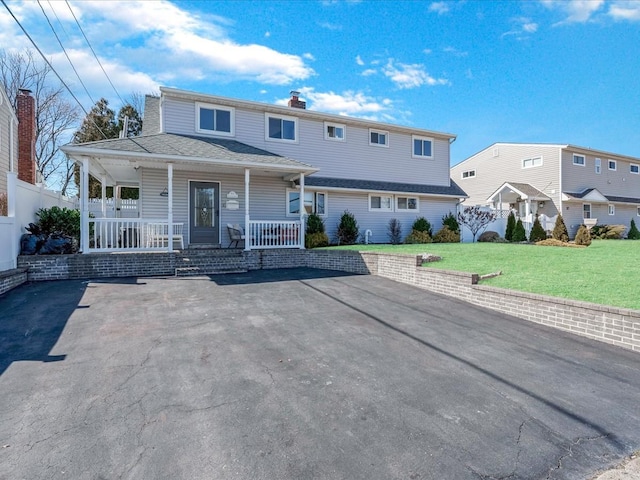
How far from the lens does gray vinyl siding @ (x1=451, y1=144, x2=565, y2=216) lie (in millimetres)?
23062

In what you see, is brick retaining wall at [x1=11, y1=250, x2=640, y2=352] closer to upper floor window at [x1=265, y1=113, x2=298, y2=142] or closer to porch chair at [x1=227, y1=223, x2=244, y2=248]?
porch chair at [x1=227, y1=223, x2=244, y2=248]

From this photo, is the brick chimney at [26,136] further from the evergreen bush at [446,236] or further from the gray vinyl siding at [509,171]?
the gray vinyl siding at [509,171]

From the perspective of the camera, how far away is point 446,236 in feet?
53.5

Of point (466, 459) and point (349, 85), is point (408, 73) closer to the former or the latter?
point (349, 85)

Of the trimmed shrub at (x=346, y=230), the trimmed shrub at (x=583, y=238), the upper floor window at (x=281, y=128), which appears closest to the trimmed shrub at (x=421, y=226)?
the trimmed shrub at (x=346, y=230)

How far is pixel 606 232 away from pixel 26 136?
109ft

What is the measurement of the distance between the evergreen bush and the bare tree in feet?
81.6

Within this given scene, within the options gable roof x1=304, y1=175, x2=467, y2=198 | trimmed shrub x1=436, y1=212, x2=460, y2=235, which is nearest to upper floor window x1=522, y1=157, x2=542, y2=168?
gable roof x1=304, y1=175, x2=467, y2=198

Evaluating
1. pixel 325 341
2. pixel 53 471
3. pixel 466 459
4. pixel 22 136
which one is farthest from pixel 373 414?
pixel 22 136

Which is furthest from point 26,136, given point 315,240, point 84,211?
point 315,240

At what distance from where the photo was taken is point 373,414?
292 centimetres

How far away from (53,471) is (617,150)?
35.6m

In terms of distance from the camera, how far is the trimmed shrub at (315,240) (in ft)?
41.4

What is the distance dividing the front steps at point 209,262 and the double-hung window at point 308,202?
12.8 feet
